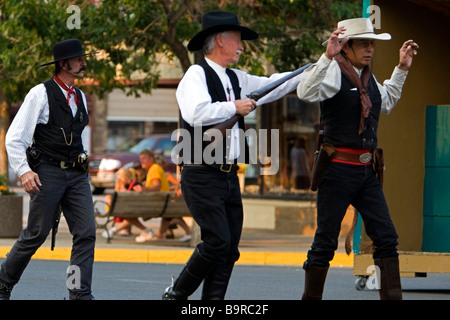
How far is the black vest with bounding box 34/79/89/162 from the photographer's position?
22.5ft

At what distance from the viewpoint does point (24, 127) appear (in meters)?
6.74

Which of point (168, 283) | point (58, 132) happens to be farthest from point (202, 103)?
point (168, 283)

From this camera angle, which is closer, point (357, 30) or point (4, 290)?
point (357, 30)

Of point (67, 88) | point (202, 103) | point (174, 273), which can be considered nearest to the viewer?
point (202, 103)

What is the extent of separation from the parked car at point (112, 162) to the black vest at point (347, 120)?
1998cm

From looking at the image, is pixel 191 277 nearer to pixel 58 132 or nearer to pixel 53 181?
pixel 53 181

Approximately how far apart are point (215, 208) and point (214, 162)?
0.28 m

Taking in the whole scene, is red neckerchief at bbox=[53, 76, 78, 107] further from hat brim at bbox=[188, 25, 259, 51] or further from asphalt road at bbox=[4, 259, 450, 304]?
asphalt road at bbox=[4, 259, 450, 304]

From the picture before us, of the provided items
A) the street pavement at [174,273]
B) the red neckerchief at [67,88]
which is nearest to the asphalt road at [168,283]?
the street pavement at [174,273]

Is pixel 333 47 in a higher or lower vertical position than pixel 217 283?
higher

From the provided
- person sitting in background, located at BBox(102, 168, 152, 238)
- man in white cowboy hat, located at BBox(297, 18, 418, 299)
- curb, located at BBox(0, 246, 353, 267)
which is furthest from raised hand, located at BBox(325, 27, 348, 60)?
person sitting in background, located at BBox(102, 168, 152, 238)

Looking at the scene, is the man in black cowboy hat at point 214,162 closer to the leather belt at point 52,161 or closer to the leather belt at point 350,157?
the leather belt at point 350,157

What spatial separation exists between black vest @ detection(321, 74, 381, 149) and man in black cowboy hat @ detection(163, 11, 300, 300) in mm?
640
